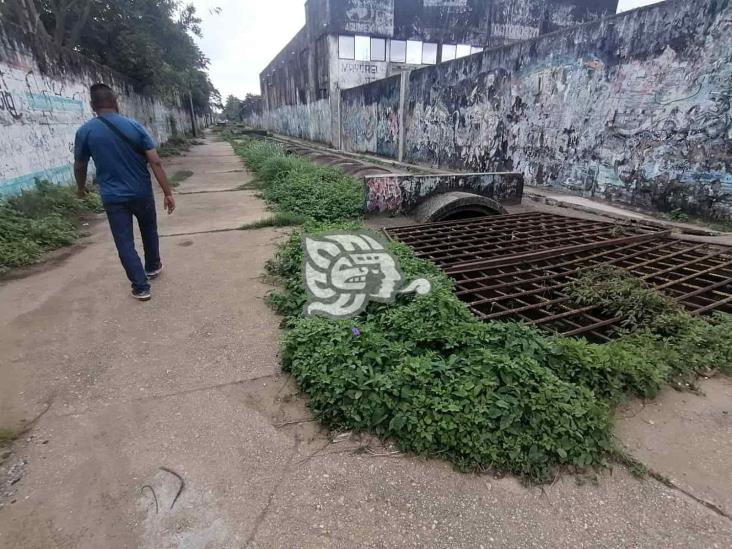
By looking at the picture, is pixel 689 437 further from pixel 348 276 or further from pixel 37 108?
pixel 37 108

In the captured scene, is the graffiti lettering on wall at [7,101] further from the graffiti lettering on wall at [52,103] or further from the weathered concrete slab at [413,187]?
the weathered concrete slab at [413,187]

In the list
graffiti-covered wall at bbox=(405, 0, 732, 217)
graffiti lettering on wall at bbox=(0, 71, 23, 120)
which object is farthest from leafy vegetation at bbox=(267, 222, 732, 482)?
graffiti lettering on wall at bbox=(0, 71, 23, 120)

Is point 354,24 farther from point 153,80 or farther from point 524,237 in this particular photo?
point 524,237

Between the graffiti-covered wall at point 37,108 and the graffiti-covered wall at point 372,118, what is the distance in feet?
30.4

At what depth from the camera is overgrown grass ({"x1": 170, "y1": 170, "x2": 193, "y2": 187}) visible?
9552 mm

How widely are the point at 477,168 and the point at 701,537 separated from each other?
33.1 feet

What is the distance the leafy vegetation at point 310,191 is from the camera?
5844mm

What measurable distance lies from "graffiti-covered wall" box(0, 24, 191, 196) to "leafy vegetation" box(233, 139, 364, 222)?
3527 millimetres

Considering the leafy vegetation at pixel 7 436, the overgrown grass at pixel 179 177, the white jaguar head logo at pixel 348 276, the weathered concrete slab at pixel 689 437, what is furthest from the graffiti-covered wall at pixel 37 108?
the weathered concrete slab at pixel 689 437

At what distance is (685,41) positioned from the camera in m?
5.99

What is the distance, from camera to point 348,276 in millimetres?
3322

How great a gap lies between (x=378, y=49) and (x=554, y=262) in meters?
22.9

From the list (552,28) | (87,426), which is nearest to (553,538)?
(87,426)

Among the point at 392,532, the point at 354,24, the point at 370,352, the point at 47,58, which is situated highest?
the point at 354,24
